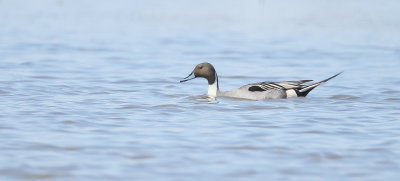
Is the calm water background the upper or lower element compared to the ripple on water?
upper

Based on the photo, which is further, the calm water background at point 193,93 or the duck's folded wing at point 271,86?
the duck's folded wing at point 271,86

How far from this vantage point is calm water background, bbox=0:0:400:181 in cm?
711

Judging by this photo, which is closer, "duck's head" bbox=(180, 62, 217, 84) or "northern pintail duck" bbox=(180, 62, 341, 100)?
"northern pintail duck" bbox=(180, 62, 341, 100)

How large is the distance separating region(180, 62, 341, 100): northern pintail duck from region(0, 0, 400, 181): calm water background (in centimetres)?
20

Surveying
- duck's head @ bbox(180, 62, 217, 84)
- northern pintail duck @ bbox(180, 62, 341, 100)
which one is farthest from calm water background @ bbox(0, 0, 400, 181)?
duck's head @ bbox(180, 62, 217, 84)

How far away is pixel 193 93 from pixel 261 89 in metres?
1.26

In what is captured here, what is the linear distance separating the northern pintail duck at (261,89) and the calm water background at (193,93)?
0.20 meters

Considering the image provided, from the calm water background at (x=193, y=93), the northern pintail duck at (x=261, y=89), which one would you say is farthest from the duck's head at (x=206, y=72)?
the calm water background at (x=193, y=93)

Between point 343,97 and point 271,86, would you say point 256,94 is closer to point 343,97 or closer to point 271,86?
point 271,86

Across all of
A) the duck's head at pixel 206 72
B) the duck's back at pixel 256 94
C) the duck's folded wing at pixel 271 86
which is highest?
the duck's head at pixel 206 72

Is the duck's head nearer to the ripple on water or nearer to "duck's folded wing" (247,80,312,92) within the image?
"duck's folded wing" (247,80,312,92)

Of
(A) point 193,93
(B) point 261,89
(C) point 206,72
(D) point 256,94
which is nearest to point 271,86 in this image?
(B) point 261,89

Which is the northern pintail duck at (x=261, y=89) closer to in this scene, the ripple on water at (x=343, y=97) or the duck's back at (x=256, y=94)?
the duck's back at (x=256, y=94)

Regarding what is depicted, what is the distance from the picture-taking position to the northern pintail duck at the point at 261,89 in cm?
1170
